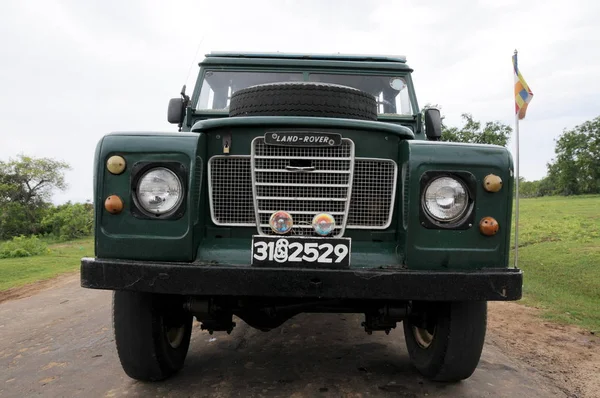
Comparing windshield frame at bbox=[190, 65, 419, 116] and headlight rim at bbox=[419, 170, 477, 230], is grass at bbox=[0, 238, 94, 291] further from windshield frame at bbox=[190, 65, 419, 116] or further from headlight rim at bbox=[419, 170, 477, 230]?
headlight rim at bbox=[419, 170, 477, 230]

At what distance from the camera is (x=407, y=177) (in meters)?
2.52

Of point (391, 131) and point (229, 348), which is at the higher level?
point (391, 131)

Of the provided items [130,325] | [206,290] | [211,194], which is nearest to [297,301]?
[206,290]

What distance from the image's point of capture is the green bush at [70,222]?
67.7ft

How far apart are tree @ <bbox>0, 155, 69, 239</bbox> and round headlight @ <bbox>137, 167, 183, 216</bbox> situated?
23.9m

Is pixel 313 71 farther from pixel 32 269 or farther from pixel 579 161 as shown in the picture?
pixel 579 161

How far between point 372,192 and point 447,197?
421 mm

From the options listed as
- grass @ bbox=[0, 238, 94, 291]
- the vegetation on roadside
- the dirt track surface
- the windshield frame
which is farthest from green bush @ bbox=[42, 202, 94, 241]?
the windshield frame

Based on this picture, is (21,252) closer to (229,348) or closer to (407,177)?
(229,348)

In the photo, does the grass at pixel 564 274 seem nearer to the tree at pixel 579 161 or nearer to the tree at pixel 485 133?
the tree at pixel 485 133

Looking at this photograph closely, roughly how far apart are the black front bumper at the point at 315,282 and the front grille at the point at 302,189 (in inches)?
15.9

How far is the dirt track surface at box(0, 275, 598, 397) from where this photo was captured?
2.88 metres

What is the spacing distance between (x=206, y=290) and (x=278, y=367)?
123cm

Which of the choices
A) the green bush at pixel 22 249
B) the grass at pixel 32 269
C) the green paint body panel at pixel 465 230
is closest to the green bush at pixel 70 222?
the green bush at pixel 22 249
